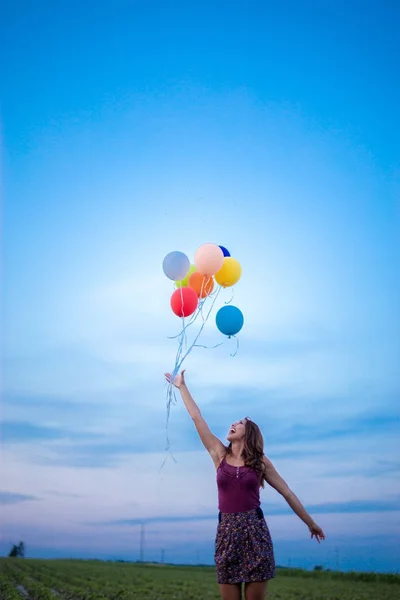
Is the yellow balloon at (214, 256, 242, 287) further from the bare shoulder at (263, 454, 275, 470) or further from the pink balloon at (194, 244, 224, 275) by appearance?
the bare shoulder at (263, 454, 275, 470)

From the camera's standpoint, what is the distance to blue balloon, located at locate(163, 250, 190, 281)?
5.63 meters

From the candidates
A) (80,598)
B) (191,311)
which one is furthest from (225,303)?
(80,598)

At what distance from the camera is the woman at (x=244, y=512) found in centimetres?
348

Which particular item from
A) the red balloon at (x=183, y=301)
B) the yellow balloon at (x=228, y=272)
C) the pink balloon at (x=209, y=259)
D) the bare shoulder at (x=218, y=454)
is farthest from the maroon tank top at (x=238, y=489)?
the yellow balloon at (x=228, y=272)

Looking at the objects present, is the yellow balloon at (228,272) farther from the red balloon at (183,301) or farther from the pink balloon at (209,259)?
the red balloon at (183,301)

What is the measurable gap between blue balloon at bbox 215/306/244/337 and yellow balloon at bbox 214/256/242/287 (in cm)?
37

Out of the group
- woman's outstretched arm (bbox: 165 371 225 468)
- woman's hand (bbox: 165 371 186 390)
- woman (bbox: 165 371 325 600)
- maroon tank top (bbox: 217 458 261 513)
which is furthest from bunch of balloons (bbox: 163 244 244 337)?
maroon tank top (bbox: 217 458 261 513)

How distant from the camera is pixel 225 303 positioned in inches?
235

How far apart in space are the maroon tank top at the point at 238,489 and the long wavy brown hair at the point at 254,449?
0.04m

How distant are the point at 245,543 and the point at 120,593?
9401 mm

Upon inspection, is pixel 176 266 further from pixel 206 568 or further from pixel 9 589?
pixel 206 568

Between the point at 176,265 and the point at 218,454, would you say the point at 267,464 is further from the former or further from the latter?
the point at 176,265

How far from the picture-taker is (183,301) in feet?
18.0

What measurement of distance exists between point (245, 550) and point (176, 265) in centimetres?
276
